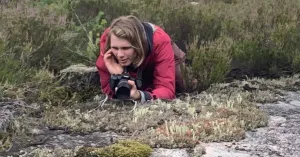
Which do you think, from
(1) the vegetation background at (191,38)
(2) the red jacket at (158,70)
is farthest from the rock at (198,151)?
(1) the vegetation background at (191,38)

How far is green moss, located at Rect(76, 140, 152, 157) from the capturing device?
3.38 meters

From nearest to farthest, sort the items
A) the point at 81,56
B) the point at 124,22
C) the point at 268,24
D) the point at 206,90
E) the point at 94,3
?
the point at 124,22, the point at 206,90, the point at 81,56, the point at 268,24, the point at 94,3

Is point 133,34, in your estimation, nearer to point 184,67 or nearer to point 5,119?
point 184,67

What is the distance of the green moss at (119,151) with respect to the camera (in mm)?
3375

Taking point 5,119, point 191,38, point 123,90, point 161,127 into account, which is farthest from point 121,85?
point 191,38

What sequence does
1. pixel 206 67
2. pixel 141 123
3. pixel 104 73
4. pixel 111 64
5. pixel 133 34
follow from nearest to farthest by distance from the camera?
pixel 141 123, pixel 133 34, pixel 111 64, pixel 104 73, pixel 206 67

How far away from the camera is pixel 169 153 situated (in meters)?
3.50

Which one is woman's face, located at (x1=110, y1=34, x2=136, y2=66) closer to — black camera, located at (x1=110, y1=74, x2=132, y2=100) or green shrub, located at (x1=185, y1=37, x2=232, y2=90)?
black camera, located at (x1=110, y1=74, x2=132, y2=100)

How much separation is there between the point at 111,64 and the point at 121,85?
0.36 m

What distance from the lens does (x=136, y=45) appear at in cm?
500

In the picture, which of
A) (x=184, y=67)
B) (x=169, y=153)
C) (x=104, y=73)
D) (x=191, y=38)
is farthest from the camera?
(x=191, y=38)

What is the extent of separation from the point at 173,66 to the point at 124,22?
61cm

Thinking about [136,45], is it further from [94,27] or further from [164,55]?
[94,27]

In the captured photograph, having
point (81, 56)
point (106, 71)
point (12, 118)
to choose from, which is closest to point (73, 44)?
point (81, 56)
